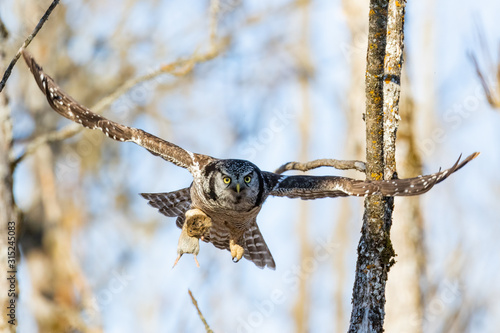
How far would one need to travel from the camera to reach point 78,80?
15.4 metres

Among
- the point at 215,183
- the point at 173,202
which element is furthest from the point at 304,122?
the point at 215,183

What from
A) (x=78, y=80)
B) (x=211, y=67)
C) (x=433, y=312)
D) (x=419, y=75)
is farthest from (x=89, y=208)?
(x=433, y=312)

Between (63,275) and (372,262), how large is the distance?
1046 centimetres

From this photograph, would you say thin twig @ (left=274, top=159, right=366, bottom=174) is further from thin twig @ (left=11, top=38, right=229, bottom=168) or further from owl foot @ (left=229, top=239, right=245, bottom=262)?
thin twig @ (left=11, top=38, right=229, bottom=168)

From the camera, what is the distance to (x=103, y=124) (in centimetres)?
575

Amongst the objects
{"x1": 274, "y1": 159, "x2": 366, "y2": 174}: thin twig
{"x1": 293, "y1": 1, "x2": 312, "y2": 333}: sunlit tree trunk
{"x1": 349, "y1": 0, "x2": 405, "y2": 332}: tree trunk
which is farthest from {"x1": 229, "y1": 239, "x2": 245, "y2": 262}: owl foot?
{"x1": 293, "y1": 1, "x2": 312, "y2": 333}: sunlit tree trunk

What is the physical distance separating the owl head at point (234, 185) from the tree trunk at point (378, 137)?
182cm

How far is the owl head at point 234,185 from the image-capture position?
18.6 feet

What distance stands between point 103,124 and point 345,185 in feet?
7.97

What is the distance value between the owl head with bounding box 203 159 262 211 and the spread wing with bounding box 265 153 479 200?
20 cm

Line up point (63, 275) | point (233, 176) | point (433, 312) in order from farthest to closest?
point (63, 275), point (433, 312), point (233, 176)

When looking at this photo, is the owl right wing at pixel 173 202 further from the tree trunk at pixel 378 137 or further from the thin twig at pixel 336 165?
the tree trunk at pixel 378 137

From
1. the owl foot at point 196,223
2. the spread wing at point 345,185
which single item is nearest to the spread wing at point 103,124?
the owl foot at point 196,223

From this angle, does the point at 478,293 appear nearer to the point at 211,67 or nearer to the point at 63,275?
the point at 63,275
